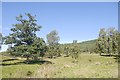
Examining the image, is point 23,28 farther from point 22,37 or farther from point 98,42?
point 98,42

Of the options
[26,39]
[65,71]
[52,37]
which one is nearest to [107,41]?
[52,37]

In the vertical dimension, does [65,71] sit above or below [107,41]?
below

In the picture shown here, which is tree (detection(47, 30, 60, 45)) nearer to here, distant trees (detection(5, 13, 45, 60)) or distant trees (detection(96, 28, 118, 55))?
distant trees (detection(96, 28, 118, 55))

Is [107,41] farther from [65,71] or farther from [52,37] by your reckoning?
[65,71]

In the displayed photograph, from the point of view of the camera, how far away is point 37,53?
61812mm

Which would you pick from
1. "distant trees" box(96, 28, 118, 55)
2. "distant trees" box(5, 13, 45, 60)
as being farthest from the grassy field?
"distant trees" box(96, 28, 118, 55)

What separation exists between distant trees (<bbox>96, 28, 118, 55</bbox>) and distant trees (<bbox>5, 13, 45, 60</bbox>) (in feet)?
145

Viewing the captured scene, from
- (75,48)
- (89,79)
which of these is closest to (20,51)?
(75,48)

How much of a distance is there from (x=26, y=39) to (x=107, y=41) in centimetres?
5059

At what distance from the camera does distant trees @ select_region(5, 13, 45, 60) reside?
61.3 m

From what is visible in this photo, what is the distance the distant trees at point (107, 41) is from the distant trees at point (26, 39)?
44.2m

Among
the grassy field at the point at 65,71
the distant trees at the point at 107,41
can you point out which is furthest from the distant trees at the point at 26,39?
the distant trees at the point at 107,41

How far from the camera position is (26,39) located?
62.6 m

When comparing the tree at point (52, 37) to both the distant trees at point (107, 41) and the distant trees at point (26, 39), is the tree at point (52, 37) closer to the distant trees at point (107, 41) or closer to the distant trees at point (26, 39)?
the distant trees at point (107, 41)
